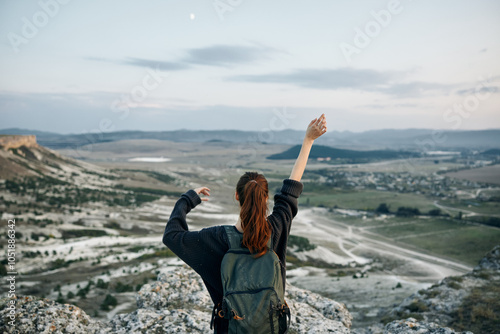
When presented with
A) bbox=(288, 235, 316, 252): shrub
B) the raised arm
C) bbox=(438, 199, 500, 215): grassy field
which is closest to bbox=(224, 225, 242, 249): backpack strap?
the raised arm

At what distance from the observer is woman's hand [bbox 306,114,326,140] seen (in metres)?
3.51

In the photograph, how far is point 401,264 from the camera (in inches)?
1233

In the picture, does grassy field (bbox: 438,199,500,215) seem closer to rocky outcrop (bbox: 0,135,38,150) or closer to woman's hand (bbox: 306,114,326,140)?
woman's hand (bbox: 306,114,326,140)

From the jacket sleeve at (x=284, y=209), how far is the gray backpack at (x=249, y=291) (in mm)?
413

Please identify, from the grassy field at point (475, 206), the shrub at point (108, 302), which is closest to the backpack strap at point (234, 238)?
the shrub at point (108, 302)

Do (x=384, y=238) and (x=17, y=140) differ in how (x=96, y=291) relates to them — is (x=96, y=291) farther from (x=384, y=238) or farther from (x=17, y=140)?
(x=17, y=140)

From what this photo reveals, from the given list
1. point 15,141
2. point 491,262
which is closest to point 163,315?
point 491,262

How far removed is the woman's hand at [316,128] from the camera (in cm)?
351

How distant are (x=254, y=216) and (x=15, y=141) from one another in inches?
3190

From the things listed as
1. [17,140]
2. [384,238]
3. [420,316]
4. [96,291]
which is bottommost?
[384,238]

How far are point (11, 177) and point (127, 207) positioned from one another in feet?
56.2

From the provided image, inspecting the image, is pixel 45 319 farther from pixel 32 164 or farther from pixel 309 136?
pixel 32 164

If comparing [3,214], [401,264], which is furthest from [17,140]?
[401,264]

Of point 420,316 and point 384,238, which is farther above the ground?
point 420,316
